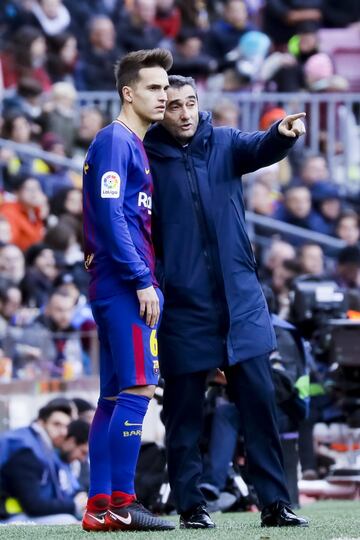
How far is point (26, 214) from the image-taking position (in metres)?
16.2

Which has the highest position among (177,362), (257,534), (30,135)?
(30,135)

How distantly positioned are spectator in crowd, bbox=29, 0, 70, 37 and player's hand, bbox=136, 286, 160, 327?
1242cm

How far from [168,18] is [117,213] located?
1369 centimetres

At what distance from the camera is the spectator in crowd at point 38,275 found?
48.2ft

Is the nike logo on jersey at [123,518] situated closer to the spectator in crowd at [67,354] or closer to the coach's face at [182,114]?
the coach's face at [182,114]

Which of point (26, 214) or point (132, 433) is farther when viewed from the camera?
point (26, 214)

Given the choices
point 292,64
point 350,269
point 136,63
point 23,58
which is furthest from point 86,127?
point 136,63

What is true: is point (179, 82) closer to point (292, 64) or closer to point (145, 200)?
point (145, 200)

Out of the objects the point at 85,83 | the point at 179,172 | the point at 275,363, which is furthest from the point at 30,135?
the point at 179,172

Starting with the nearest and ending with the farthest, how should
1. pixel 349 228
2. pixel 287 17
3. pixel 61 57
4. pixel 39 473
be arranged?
pixel 39 473 < pixel 349 228 < pixel 61 57 < pixel 287 17

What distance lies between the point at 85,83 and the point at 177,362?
1213 cm

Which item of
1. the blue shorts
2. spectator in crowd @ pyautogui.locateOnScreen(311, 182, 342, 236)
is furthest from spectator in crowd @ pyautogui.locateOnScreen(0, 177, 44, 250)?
the blue shorts

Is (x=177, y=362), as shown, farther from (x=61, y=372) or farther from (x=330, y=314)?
(x=61, y=372)

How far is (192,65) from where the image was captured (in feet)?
64.4
